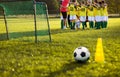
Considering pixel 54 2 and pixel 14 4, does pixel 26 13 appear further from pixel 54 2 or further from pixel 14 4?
pixel 54 2

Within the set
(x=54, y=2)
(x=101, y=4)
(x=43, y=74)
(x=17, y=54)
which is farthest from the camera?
(x=54, y=2)

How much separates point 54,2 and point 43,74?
6469cm

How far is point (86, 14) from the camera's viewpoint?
25.7m

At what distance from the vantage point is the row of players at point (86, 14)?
992 inches

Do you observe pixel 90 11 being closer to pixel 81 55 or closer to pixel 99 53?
pixel 99 53

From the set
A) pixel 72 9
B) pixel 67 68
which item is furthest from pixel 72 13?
pixel 67 68

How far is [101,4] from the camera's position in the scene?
84.5ft

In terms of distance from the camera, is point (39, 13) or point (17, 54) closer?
point (17, 54)

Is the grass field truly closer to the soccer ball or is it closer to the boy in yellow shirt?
the soccer ball

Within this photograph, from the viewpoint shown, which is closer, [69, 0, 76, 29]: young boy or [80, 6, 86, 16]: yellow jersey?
[69, 0, 76, 29]: young boy

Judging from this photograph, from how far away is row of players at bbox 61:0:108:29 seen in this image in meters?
25.2

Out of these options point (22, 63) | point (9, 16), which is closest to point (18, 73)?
point (22, 63)

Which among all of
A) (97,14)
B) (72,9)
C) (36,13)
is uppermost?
(36,13)

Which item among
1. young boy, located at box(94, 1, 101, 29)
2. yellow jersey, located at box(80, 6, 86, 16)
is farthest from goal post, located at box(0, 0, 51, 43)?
young boy, located at box(94, 1, 101, 29)
